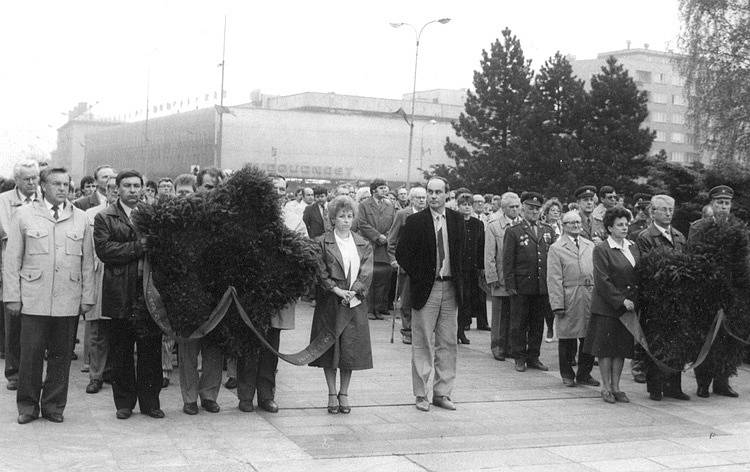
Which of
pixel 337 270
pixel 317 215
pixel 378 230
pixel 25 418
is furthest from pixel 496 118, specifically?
pixel 25 418

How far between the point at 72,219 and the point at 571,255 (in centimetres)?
557

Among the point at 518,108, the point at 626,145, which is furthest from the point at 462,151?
the point at 626,145

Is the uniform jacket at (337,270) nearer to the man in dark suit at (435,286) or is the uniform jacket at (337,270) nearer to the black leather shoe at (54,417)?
the man in dark suit at (435,286)

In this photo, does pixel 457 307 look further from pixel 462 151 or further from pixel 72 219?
pixel 462 151

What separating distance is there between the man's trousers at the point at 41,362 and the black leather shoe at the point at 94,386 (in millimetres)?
1216

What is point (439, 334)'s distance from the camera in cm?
962

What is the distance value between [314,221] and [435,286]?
828 centimetres

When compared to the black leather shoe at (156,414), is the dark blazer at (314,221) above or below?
above

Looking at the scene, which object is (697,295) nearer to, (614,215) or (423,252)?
(614,215)

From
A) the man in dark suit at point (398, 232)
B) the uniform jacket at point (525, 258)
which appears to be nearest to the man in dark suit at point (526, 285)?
the uniform jacket at point (525, 258)

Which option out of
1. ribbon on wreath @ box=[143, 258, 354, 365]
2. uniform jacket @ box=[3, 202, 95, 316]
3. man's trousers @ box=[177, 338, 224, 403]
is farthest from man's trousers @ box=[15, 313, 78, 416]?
man's trousers @ box=[177, 338, 224, 403]

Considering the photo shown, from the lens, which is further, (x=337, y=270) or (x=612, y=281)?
(x=612, y=281)

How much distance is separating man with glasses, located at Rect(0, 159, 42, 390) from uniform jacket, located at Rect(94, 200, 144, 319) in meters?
1.45

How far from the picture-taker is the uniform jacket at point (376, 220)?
1612 cm
